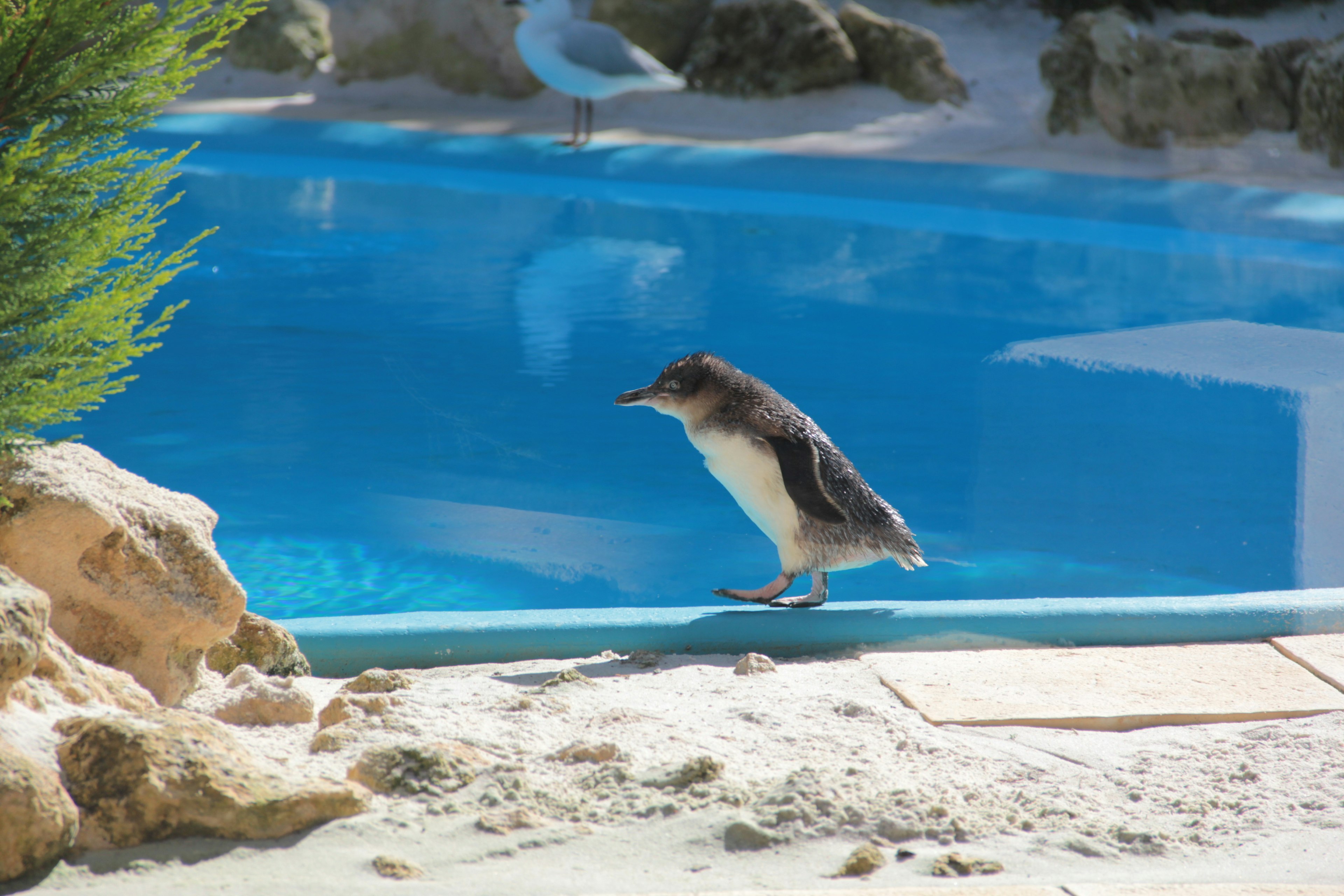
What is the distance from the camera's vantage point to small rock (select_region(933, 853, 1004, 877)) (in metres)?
1.66

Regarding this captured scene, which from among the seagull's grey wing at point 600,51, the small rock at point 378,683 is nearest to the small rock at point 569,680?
the small rock at point 378,683

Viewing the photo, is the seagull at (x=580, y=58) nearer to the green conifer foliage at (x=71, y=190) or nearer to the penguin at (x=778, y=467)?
the penguin at (x=778, y=467)

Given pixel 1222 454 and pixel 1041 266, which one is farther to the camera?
pixel 1041 266

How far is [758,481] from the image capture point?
276 cm

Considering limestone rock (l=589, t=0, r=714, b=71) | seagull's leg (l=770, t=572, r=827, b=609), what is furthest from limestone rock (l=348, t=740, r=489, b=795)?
limestone rock (l=589, t=0, r=714, b=71)

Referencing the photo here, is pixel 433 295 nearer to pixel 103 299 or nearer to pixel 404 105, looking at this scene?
pixel 103 299

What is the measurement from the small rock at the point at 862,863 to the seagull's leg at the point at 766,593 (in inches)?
48.6

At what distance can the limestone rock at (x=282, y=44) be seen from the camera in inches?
563

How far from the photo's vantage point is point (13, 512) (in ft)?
6.63

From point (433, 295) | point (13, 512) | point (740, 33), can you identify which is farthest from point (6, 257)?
point (740, 33)

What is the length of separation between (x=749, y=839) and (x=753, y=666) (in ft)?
2.57

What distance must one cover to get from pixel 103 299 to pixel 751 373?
424cm

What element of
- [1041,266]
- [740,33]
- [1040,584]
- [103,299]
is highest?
[740,33]

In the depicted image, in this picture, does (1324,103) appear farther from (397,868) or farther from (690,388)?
(397,868)
